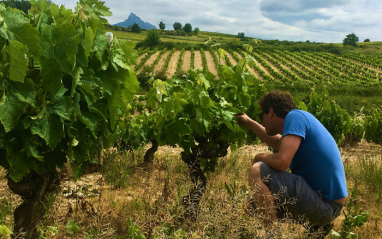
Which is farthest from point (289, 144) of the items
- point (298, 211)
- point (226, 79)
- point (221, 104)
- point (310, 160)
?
point (226, 79)

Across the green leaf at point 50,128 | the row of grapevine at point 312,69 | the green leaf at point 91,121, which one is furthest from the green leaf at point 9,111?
the row of grapevine at point 312,69

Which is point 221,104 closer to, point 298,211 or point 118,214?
point 298,211

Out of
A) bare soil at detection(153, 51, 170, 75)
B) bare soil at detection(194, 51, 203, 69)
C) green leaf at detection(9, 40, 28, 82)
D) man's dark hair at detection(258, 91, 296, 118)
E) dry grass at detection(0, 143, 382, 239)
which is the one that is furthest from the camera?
bare soil at detection(194, 51, 203, 69)

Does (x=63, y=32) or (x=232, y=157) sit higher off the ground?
(x=63, y=32)

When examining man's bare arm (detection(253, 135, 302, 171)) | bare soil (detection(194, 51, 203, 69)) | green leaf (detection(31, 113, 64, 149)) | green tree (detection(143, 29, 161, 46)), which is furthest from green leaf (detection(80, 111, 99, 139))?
green tree (detection(143, 29, 161, 46))

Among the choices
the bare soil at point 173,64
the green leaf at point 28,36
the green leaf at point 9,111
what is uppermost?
the green leaf at point 28,36

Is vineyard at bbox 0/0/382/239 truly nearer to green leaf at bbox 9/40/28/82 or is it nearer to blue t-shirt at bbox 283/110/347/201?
green leaf at bbox 9/40/28/82

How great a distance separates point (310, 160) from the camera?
323 centimetres

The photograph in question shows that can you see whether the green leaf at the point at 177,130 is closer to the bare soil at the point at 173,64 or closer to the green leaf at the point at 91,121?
the green leaf at the point at 91,121

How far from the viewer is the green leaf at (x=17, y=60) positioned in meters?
1.86

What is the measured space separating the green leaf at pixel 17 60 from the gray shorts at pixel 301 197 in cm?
219

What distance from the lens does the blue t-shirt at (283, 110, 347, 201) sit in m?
3.16

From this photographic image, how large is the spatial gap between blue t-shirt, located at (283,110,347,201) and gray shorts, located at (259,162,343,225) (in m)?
0.10

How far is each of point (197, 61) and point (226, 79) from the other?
48.2 metres
